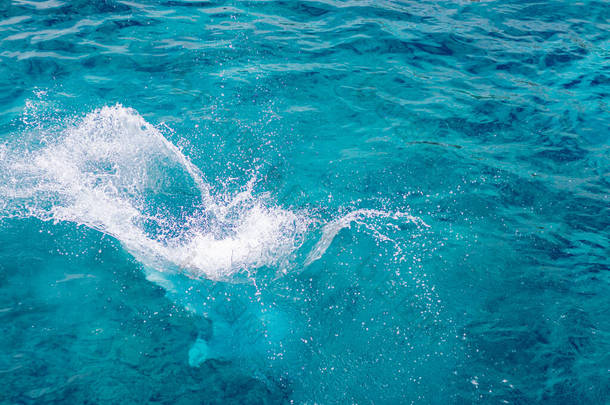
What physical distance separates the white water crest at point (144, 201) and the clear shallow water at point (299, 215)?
3 cm

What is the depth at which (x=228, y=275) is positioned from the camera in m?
5.05

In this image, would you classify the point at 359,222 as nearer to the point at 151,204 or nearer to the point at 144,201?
the point at 151,204

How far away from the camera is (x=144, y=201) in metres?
5.89

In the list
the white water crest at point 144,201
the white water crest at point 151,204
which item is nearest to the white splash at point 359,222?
the white water crest at point 151,204

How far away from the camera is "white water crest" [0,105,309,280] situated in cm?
521

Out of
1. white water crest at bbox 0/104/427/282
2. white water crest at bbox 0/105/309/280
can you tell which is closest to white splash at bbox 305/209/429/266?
white water crest at bbox 0/104/427/282

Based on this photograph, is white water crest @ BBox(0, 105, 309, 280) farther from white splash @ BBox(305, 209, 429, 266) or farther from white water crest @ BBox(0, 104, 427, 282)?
white splash @ BBox(305, 209, 429, 266)

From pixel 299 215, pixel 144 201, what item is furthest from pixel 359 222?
pixel 144 201

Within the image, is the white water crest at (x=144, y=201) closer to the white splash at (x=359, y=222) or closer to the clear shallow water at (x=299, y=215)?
the clear shallow water at (x=299, y=215)

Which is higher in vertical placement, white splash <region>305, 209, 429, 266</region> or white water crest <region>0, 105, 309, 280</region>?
white water crest <region>0, 105, 309, 280</region>

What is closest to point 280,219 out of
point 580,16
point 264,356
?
point 264,356

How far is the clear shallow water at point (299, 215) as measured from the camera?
4.27 m

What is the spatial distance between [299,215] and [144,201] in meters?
2.14

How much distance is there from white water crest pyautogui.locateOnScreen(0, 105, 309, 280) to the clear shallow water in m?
0.03
